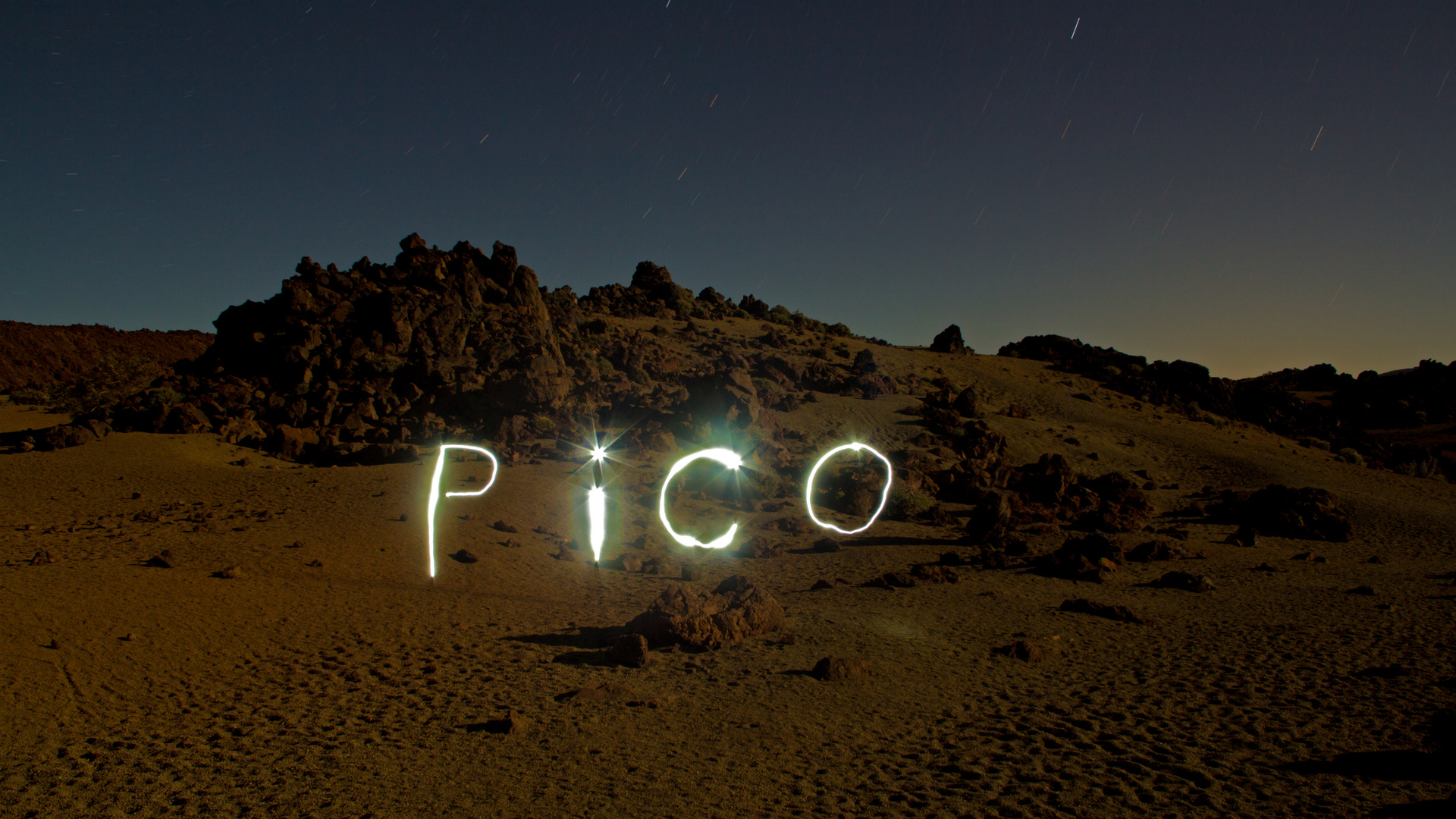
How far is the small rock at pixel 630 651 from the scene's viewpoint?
9406mm

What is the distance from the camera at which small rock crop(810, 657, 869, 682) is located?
8852 mm

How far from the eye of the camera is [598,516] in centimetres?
1888

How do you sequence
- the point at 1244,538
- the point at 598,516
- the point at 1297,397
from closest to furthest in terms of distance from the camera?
the point at 598,516
the point at 1244,538
the point at 1297,397

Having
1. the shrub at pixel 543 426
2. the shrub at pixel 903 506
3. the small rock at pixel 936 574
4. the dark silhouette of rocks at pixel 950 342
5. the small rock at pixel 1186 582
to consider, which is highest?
the dark silhouette of rocks at pixel 950 342

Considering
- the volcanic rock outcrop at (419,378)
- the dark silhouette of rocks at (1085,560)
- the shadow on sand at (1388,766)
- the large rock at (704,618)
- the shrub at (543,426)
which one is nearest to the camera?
the shadow on sand at (1388,766)

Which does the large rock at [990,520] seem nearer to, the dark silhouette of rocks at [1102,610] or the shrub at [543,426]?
the dark silhouette of rocks at [1102,610]

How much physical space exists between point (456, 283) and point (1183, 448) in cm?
3549

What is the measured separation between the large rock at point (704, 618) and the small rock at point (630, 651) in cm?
64

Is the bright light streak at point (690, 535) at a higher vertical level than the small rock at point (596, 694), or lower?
higher

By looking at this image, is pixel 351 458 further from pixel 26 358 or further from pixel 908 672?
pixel 26 358

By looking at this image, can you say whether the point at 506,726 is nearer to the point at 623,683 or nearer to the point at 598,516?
the point at 623,683

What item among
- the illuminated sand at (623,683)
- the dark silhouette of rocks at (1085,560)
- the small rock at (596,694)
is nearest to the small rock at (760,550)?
the illuminated sand at (623,683)

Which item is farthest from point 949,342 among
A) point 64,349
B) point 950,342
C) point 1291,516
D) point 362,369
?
point 64,349

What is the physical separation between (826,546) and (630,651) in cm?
963
